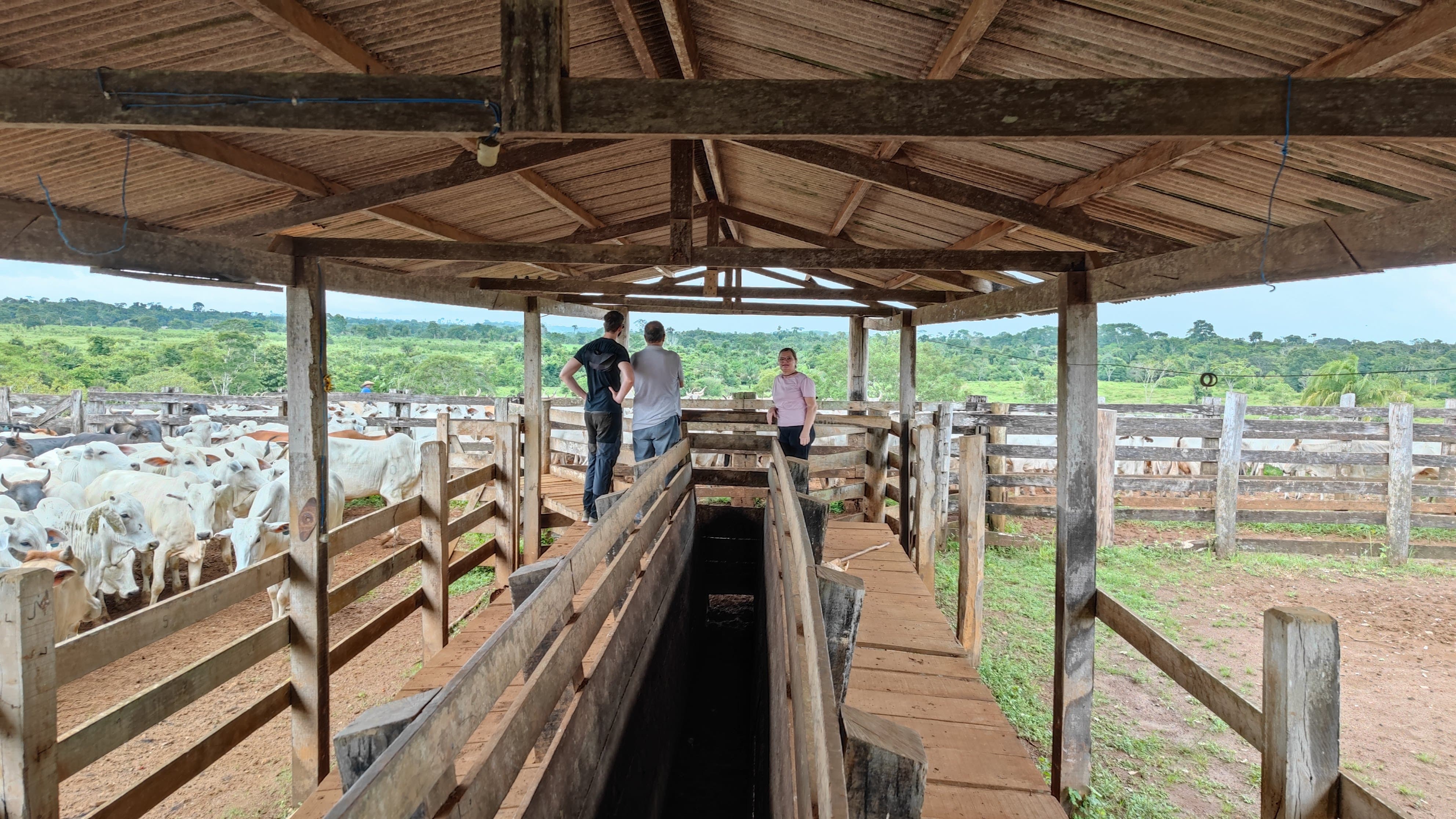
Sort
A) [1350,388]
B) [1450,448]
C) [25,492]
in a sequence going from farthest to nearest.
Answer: [1350,388]
[1450,448]
[25,492]

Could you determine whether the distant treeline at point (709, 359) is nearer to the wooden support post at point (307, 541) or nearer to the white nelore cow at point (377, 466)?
the white nelore cow at point (377, 466)

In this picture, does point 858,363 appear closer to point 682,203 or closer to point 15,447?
point 682,203

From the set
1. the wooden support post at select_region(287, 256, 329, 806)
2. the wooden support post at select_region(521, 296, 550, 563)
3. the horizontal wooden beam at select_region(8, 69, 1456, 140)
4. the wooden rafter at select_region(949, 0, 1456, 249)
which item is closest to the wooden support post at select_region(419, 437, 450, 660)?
the wooden support post at select_region(287, 256, 329, 806)

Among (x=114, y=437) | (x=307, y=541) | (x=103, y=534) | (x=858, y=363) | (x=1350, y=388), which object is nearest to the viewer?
(x=307, y=541)

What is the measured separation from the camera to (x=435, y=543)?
221 inches

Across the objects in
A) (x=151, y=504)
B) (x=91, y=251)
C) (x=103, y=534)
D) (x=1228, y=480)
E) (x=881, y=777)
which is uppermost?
(x=91, y=251)

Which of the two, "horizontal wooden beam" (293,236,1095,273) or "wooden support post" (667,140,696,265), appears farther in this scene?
"wooden support post" (667,140,696,265)

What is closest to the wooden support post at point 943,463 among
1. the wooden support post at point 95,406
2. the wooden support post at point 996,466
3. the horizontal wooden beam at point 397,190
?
the wooden support post at point 996,466

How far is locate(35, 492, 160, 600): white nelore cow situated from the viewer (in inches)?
303

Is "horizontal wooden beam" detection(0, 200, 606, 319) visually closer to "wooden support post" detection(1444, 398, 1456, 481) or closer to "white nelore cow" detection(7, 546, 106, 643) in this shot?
"white nelore cow" detection(7, 546, 106, 643)

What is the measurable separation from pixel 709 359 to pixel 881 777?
184ft

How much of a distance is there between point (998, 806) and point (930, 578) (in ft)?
14.9

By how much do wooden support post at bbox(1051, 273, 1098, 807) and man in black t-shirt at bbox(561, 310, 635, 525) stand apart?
3195 mm

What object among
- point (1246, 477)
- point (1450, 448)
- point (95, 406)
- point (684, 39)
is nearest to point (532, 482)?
point (684, 39)
